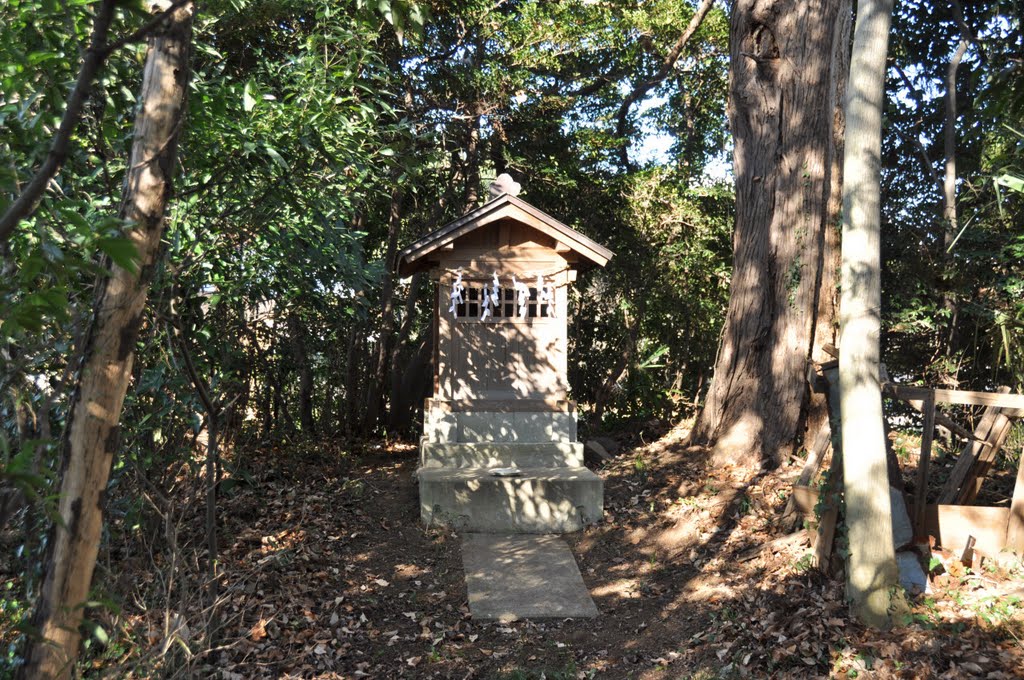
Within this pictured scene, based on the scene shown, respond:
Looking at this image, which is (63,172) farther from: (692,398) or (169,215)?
(692,398)

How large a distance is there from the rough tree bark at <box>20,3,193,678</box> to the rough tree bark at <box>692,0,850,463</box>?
27.9 ft

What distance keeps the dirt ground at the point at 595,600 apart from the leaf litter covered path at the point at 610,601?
17 mm

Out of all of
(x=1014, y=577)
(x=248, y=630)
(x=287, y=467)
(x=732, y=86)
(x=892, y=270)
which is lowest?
(x=248, y=630)

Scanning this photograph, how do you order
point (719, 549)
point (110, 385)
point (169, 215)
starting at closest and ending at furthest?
point (110, 385), point (169, 215), point (719, 549)

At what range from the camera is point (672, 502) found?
33.3 ft

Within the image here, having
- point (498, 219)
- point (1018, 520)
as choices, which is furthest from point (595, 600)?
point (498, 219)

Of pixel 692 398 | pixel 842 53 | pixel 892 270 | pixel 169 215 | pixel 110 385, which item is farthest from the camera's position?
pixel 692 398

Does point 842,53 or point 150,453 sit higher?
point 842,53

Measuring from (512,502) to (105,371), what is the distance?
6779 millimetres

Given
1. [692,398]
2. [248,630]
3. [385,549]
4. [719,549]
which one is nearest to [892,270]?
[692,398]

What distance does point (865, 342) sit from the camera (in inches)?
228

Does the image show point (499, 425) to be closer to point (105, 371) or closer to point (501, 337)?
point (501, 337)

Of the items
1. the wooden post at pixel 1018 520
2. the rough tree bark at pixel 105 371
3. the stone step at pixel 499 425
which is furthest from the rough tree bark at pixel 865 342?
the stone step at pixel 499 425

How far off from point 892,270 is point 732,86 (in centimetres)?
341
